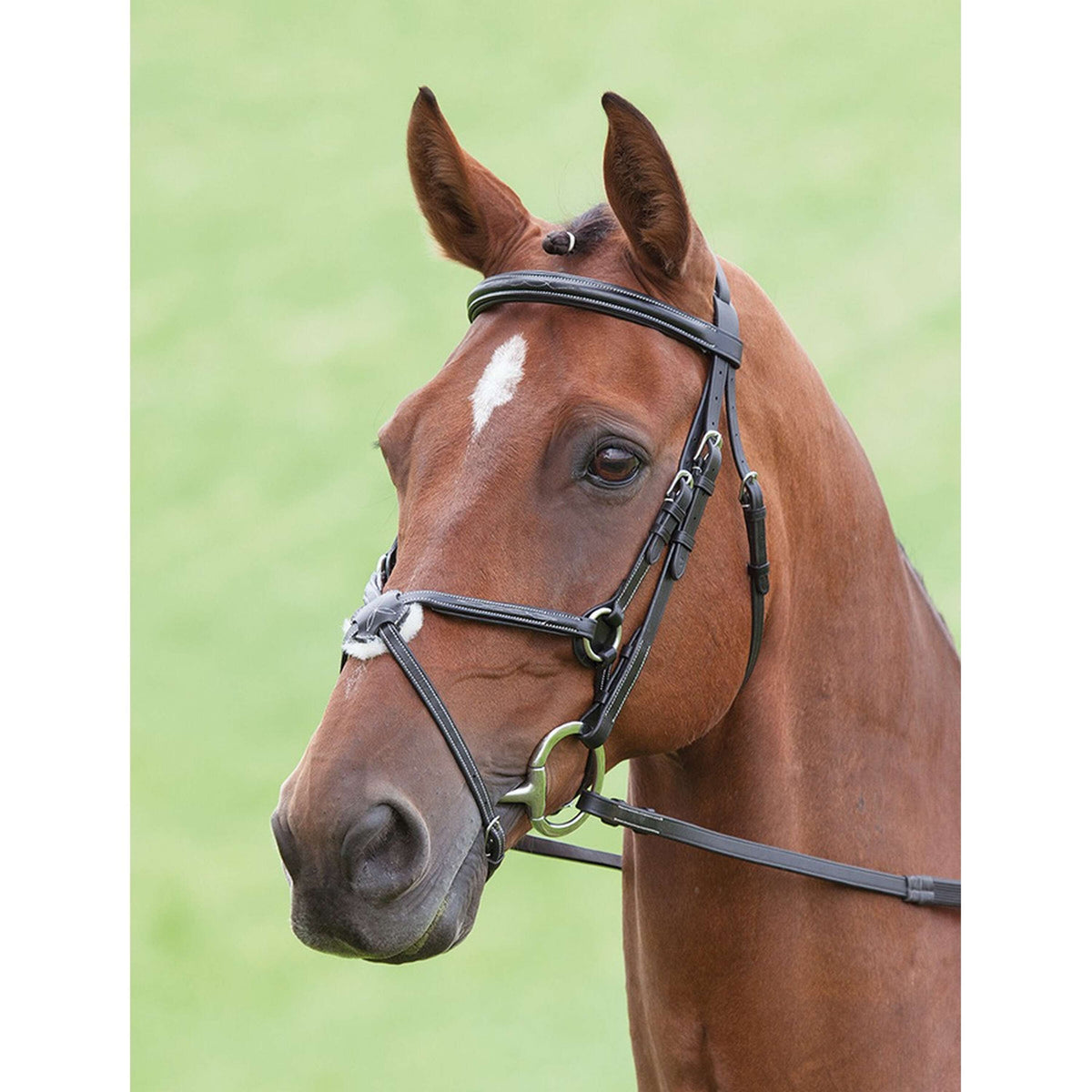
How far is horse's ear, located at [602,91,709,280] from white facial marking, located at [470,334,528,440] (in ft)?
0.72

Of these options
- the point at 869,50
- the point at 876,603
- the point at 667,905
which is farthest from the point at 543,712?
the point at 869,50

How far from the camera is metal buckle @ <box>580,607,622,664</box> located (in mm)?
1639

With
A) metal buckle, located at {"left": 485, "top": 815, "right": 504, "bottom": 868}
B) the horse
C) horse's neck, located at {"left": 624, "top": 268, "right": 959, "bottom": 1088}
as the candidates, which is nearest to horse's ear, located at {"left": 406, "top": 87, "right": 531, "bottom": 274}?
the horse

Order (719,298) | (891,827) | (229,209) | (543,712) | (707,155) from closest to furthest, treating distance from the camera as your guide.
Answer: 1. (543,712)
2. (719,298)
3. (891,827)
4. (707,155)
5. (229,209)

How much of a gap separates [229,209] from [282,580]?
3.44ft

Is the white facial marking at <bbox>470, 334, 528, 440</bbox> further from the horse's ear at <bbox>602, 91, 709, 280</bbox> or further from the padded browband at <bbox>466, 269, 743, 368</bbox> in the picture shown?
the horse's ear at <bbox>602, 91, 709, 280</bbox>

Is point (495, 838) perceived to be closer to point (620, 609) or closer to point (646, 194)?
point (620, 609)

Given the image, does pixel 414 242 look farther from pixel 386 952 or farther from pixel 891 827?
pixel 386 952

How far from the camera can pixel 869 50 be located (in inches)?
95.7

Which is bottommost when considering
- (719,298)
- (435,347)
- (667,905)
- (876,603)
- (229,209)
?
(667,905)

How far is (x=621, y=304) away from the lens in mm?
1754

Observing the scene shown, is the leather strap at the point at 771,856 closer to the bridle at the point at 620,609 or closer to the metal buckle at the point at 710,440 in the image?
the bridle at the point at 620,609

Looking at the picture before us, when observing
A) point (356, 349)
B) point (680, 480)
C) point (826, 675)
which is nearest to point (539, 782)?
point (680, 480)

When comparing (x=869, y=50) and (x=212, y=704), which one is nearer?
(x=869, y=50)
